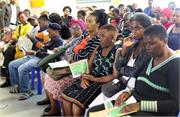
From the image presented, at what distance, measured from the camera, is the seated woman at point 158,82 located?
1849 millimetres

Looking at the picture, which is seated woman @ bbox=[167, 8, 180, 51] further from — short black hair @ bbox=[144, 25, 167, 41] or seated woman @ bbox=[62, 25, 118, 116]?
short black hair @ bbox=[144, 25, 167, 41]

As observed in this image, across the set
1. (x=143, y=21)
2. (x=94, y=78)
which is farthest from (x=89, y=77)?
(x=143, y=21)

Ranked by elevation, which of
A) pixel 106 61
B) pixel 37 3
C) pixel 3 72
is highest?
pixel 37 3

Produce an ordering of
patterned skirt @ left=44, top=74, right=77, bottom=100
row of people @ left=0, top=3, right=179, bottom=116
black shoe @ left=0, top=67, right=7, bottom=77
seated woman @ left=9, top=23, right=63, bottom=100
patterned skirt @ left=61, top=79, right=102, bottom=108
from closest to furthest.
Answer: row of people @ left=0, top=3, right=179, bottom=116 < patterned skirt @ left=61, top=79, right=102, bottom=108 < patterned skirt @ left=44, top=74, right=77, bottom=100 < seated woman @ left=9, top=23, right=63, bottom=100 < black shoe @ left=0, top=67, right=7, bottom=77

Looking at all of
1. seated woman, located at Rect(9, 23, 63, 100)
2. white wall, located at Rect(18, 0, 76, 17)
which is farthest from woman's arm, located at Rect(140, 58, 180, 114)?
white wall, located at Rect(18, 0, 76, 17)

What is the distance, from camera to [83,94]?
263 centimetres

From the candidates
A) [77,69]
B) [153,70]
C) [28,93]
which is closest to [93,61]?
[77,69]

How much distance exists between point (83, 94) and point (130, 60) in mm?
516

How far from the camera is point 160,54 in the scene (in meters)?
1.97

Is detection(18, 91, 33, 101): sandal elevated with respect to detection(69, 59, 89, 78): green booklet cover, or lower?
lower

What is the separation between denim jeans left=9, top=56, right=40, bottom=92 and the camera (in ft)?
13.2

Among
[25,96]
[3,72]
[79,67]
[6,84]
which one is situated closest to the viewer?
[79,67]

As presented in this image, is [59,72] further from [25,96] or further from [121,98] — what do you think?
[25,96]

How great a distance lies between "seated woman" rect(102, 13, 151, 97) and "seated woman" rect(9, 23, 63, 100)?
145 cm
